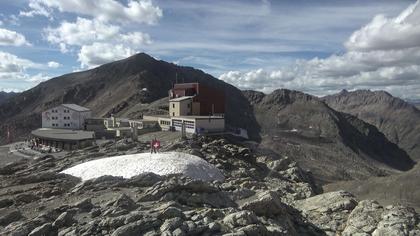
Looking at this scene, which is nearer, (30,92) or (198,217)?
(198,217)

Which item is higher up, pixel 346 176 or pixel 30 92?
pixel 30 92

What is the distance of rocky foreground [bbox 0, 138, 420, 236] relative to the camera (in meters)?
15.3

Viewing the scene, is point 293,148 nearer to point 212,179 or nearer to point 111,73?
point 111,73

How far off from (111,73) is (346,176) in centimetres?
11213

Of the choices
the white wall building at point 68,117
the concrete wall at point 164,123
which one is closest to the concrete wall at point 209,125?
the concrete wall at point 164,123

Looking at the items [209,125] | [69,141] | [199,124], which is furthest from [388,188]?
[69,141]

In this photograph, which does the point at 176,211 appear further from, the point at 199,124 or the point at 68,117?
the point at 68,117

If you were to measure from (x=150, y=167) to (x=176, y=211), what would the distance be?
13235mm

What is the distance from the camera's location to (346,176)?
4387 inches

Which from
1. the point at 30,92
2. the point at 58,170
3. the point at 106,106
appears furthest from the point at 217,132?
the point at 30,92

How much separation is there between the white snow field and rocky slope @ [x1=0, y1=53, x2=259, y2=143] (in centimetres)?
9909

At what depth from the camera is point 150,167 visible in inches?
1142

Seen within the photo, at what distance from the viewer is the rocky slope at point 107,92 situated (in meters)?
141

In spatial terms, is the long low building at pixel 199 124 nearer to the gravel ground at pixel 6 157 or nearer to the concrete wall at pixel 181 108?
the concrete wall at pixel 181 108
